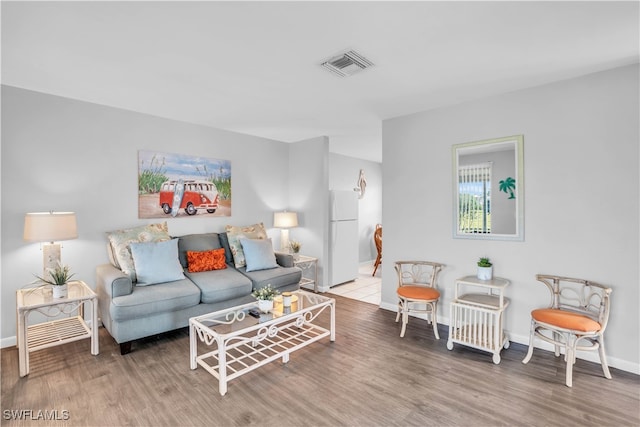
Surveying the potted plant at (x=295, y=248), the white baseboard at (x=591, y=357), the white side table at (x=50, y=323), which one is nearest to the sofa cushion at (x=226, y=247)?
the potted plant at (x=295, y=248)

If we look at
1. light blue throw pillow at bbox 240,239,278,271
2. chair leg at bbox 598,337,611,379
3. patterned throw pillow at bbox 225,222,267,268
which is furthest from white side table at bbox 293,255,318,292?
chair leg at bbox 598,337,611,379

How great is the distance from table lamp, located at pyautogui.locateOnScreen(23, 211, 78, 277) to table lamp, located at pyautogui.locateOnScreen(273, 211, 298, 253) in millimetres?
2575

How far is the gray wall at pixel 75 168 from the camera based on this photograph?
290 centimetres

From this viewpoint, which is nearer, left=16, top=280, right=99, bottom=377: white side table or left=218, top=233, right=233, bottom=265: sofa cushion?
left=16, top=280, right=99, bottom=377: white side table

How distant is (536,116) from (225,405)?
139 inches

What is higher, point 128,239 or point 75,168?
point 75,168

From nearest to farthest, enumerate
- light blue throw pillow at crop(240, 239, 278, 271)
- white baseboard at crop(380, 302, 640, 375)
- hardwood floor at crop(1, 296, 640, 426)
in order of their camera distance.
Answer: hardwood floor at crop(1, 296, 640, 426) < white baseboard at crop(380, 302, 640, 375) < light blue throw pillow at crop(240, 239, 278, 271)

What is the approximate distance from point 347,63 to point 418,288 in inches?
91.5

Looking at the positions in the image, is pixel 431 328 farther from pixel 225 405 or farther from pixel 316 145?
pixel 316 145

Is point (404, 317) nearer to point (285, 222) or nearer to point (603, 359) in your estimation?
point (603, 359)

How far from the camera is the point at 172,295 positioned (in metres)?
3.00

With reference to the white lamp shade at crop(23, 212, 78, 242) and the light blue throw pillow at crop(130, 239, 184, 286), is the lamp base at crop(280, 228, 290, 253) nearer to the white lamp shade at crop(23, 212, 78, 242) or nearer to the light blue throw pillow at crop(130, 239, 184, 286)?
the light blue throw pillow at crop(130, 239, 184, 286)

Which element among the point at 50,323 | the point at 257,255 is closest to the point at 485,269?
the point at 257,255

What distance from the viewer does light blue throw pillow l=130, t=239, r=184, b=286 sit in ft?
10.2
